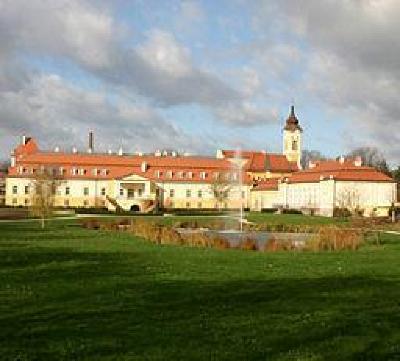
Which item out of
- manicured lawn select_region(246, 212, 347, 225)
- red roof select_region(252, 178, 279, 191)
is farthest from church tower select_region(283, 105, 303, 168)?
manicured lawn select_region(246, 212, 347, 225)

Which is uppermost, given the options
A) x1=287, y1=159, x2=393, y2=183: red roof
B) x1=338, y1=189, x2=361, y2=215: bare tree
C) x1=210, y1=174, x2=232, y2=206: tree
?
x1=287, y1=159, x2=393, y2=183: red roof

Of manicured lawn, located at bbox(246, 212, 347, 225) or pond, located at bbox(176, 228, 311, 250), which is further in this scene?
manicured lawn, located at bbox(246, 212, 347, 225)

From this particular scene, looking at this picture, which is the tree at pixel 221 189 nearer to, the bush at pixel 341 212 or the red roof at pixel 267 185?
the red roof at pixel 267 185

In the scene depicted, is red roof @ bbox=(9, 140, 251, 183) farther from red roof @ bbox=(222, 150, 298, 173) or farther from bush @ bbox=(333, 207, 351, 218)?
bush @ bbox=(333, 207, 351, 218)

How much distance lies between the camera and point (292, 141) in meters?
107

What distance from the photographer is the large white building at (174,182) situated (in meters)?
80.9

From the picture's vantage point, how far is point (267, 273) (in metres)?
15.0

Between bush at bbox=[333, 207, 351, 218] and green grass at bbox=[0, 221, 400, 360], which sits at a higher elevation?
bush at bbox=[333, 207, 351, 218]

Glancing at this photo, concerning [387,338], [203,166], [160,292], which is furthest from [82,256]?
[203,166]

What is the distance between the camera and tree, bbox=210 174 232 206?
3514 inches

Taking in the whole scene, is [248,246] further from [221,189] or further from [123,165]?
[123,165]

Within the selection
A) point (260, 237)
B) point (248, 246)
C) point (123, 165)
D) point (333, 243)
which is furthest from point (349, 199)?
point (248, 246)

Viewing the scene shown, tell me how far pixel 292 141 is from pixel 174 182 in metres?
22.7

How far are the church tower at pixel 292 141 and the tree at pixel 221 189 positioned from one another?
1911cm
